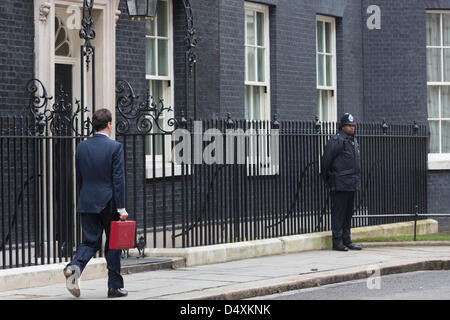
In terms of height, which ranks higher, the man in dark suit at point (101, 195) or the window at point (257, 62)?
the window at point (257, 62)

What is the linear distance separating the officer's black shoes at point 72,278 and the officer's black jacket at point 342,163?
589 cm

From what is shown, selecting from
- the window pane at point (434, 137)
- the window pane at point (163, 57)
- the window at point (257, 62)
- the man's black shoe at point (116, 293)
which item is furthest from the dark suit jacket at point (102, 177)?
the window pane at point (434, 137)

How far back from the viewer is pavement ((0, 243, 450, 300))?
11.0 m

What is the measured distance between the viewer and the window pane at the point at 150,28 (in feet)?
53.4

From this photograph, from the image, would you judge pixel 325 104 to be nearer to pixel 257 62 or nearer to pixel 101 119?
pixel 257 62

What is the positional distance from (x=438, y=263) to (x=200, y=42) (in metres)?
5.15

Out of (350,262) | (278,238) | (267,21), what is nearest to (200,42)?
(267,21)

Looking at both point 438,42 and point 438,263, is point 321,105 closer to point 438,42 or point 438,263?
point 438,42

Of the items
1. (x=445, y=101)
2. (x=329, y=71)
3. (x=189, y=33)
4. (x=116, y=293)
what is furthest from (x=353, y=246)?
(x=445, y=101)

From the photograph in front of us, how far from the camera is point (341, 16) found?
2039 centimetres

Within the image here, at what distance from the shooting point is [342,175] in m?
15.6

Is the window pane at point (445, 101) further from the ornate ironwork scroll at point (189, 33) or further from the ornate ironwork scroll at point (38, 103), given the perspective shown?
the ornate ironwork scroll at point (38, 103)

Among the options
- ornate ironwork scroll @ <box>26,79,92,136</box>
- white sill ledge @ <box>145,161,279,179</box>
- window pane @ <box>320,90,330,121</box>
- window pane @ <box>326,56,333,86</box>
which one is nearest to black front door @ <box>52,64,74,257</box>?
ornate ironwork scroll @ <box>26,79,92,136</box>

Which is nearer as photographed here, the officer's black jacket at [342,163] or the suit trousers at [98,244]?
the suit trousers at [98,244]
